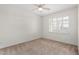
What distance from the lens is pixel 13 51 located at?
230 cm

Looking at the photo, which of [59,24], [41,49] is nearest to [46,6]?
[59,24]

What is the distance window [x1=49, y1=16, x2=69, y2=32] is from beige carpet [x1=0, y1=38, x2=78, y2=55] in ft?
1.16

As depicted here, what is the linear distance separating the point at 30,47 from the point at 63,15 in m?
1.24

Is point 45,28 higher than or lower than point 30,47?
higher

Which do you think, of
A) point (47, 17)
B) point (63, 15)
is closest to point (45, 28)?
point (47, 17)

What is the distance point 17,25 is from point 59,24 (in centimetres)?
113

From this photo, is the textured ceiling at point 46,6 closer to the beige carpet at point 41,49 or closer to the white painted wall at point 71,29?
the white painted wall at point 71,29

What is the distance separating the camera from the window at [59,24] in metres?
2.26

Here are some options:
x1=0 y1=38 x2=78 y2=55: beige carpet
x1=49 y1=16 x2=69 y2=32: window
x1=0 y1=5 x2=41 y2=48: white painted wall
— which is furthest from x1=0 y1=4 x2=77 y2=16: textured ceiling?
x1=0 y1=38 x2=78 y2=55: beige carpet

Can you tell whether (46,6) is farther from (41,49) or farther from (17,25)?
(41,49)

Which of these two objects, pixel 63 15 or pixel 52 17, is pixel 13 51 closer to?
pixel 52 17

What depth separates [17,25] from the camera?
2287 mm

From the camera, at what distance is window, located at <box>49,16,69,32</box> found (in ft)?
7.41

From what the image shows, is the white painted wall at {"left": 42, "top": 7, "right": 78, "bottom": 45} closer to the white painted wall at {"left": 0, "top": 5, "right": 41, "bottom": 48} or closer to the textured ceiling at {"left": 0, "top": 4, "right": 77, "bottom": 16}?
the textured ceiling at {"left": 0, "top": 4, "right": 77, "bottom": 16}
